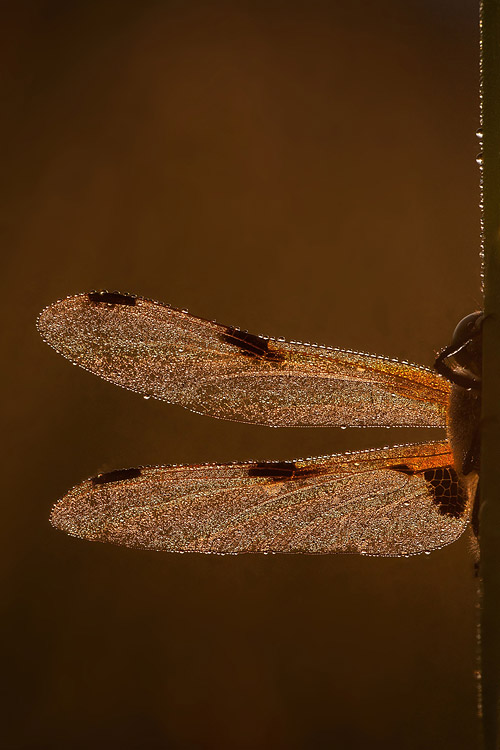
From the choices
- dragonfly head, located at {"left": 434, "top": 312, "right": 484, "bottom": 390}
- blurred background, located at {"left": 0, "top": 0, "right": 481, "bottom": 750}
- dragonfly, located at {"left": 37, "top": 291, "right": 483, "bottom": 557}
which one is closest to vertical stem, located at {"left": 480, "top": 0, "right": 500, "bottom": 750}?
dragonfly head, located at {"left": 434, "top": 312, "right": 484, "bottom": 390}

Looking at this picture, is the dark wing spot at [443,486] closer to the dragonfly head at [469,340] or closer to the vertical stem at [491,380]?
the dragonfly head at [469,340]

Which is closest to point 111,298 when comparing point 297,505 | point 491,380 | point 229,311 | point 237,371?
point 237,371

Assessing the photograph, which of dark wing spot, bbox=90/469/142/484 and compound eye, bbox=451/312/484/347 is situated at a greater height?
compound eye, bbox=451/312/484/347

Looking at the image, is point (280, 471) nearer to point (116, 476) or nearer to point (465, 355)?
point (116, 476)

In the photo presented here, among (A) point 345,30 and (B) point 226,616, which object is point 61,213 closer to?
(A) point 345,30

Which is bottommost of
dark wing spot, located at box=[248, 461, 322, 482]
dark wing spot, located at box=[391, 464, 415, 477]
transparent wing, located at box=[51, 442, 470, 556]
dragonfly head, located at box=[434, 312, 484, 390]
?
transparent wing, located at box=[51, 442, 470, 556]

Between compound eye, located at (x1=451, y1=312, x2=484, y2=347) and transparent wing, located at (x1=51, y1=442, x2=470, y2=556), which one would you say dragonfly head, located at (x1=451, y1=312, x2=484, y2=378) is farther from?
transparent wing, located at (x1=51, y1=442, x2=470, y2=556)

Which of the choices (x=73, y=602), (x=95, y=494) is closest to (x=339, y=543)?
(x=95, y=494)
